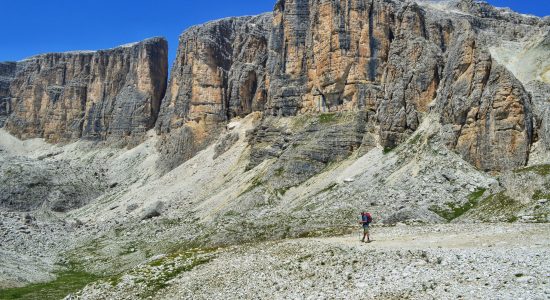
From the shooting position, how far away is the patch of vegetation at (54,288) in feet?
150

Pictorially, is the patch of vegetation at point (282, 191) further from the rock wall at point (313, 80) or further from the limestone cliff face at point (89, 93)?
the limestone cliff face at point (89, 93)

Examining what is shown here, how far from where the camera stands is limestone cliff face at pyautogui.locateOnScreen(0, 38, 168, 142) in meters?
158

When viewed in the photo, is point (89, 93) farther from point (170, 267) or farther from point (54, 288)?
point (170, 267)

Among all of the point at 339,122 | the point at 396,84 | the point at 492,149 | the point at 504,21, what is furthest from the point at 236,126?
the point at 492,149

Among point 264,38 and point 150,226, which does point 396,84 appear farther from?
point 264,38

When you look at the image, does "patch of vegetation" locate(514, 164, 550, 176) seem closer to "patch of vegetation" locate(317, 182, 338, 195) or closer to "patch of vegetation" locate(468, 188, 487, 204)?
"patch of vegetation" locate(468, 188, 487, 204)

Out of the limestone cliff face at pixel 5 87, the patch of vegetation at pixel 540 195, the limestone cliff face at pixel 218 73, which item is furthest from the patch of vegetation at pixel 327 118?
the limestone cliff face at pixel 5 87

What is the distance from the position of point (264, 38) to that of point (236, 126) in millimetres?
25869

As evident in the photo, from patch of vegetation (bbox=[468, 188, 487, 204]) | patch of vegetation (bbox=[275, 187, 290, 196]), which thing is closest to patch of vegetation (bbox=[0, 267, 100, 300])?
patch of vegetation (bbox=[275, 187, 290, 196])

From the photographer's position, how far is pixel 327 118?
93688 mm

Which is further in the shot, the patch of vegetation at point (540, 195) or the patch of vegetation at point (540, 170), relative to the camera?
the patch of vegetation at point (540, 170)

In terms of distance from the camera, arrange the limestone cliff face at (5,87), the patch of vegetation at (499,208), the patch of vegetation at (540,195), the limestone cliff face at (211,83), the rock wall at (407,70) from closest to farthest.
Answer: the patch of vegetation at (499,208), the patch of vegetation at (540,195), the rock wall at (407,70), the limestone cliff face at (211,83), the limestone cliff face at (5,87)

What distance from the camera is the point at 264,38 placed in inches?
5113

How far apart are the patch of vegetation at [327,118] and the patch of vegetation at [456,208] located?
4161cm
